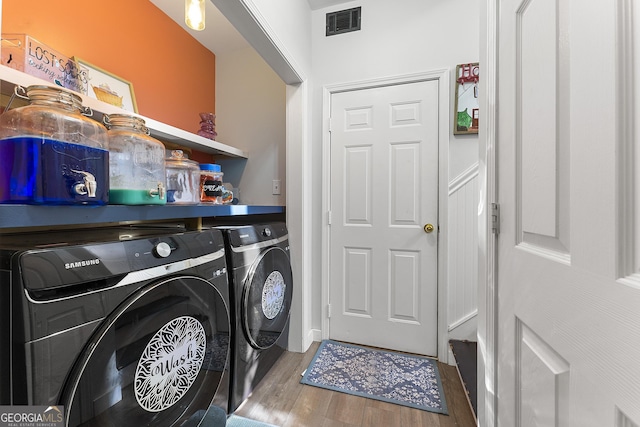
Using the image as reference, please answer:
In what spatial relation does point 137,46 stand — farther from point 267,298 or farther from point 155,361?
point 155,361

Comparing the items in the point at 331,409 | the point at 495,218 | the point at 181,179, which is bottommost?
the point at 331,409

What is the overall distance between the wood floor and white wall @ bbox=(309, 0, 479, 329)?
0.59 metres

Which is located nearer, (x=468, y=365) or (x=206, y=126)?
(x=468, y=365)

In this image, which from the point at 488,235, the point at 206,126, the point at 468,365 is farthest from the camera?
the point at 206,126

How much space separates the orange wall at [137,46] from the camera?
1.39 meters

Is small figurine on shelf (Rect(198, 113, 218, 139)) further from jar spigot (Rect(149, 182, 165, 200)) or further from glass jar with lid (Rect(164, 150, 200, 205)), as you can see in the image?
jar spigot (Rect(149, 182, 165, 200))

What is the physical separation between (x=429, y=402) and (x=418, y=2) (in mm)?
2777

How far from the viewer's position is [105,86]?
5.41 ft

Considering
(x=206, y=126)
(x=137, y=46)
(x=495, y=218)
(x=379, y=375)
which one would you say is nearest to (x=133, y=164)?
(x=206, y=126)

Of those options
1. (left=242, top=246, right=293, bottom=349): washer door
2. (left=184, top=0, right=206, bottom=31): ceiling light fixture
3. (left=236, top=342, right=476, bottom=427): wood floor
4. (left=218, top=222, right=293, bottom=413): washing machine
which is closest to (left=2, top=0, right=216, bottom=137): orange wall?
(left=184, top=0, right=206, bottom=31): ceiling light fixture

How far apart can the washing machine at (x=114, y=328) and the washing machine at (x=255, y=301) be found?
16 centimetres

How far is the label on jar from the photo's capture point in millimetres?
1574

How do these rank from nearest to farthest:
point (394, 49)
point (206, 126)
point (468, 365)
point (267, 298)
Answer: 1. point (267, 298)
2. point (468, 365)
3. point (394, 49)
4. point (206, 126)

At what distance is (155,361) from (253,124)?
2033mm
